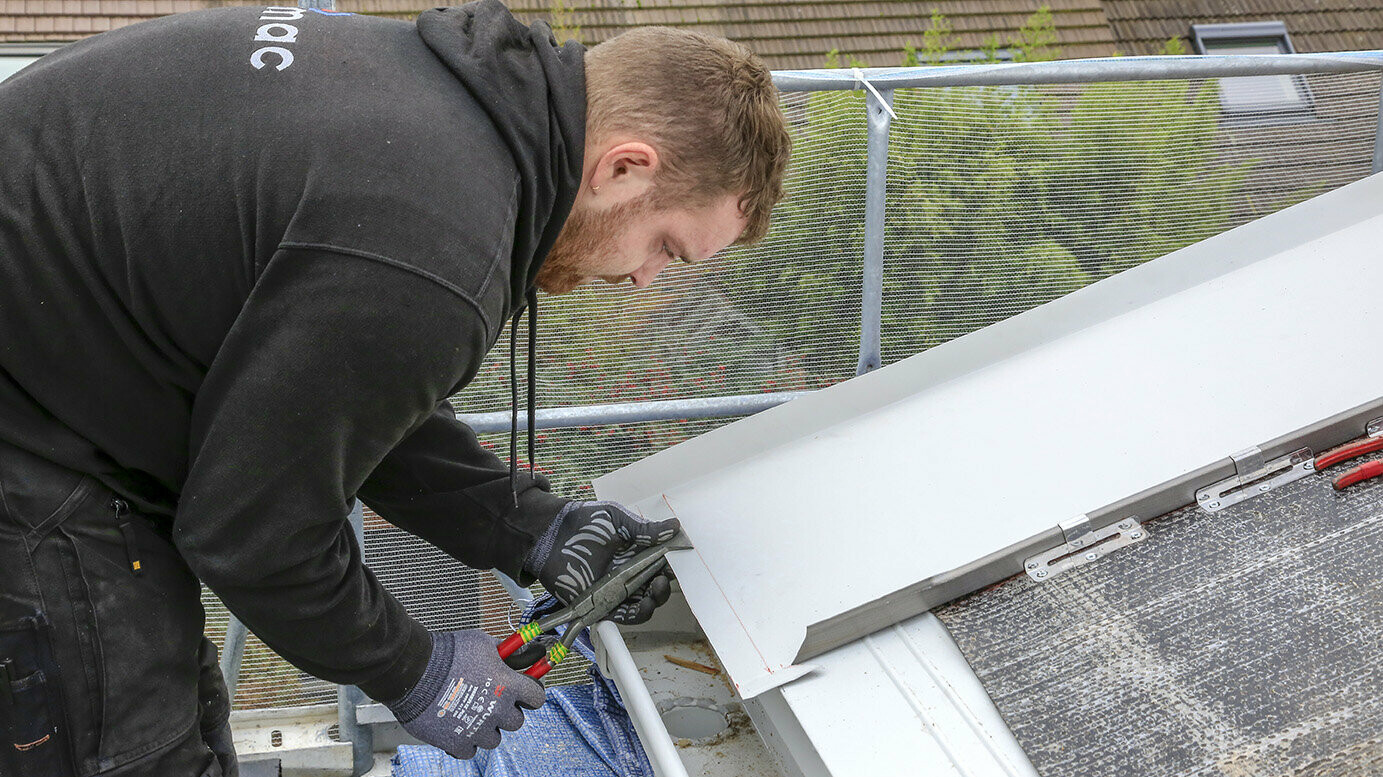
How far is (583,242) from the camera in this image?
1.82 m

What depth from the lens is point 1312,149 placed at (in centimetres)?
373

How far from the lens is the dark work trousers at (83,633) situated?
64.9 inches

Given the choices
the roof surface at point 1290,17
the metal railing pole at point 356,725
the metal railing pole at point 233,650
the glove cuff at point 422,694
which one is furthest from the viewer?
the roof surface at point 1290,17

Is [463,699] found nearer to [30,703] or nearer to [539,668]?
[539,668]

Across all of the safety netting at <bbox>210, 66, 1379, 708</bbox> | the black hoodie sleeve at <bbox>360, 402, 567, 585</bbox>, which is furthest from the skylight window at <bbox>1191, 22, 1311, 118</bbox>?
the black hoodie sleeve at <bbox>360, 402, 567, 585</bbox>

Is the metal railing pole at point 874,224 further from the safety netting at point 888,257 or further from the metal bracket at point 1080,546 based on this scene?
the metal bracket at point 1080,546

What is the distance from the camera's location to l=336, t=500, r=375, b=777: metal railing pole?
294cm

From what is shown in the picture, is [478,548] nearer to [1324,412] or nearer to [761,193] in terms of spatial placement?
[761,193]

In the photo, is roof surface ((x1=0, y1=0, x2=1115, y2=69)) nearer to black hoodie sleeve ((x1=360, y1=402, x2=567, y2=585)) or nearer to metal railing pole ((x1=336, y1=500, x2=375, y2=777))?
metal railing pole ((x1=336, y1=500, x2=375, y2=777))

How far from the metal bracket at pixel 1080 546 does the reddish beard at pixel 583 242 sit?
87 cm

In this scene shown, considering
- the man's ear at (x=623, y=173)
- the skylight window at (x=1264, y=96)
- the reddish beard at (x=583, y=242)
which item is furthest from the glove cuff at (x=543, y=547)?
the skylight window at (x=1264, y=96)

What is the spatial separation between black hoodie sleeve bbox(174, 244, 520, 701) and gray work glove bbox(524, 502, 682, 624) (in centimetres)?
58

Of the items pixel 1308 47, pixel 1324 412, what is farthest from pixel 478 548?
pixel 1308 47

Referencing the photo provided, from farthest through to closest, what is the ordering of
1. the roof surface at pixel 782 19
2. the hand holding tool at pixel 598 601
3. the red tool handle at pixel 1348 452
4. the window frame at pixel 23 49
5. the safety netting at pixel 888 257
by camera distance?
the roof surface at pixel 782 19, the window frame at pixel 23 49, the safety netting at pixel 888 257, the hand holding tool at pixel 598 601, the red tool handle at pixel 1348 452
